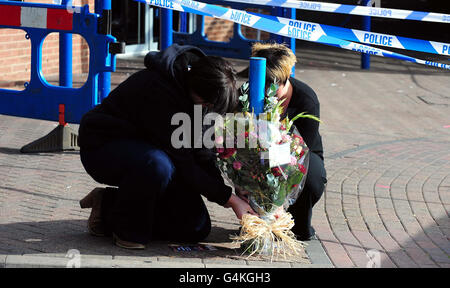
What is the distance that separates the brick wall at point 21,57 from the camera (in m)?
9.97

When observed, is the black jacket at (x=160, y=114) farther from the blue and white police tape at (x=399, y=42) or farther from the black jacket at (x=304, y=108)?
the blue and white police tape at (x=399, y=42)

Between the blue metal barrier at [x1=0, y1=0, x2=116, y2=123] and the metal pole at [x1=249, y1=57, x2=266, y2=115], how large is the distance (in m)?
2.48

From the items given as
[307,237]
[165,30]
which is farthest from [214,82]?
[165,30]

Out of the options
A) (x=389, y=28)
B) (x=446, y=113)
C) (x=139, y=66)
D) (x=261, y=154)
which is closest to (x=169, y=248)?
(x=261, y=154)

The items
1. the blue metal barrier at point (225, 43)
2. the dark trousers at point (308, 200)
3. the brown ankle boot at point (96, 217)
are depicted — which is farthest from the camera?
the blue metal barrier at point (225, 43)

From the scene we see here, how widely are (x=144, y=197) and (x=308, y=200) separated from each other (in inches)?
41.5

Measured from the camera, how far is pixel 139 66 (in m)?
12.3

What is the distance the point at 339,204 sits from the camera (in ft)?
18.7

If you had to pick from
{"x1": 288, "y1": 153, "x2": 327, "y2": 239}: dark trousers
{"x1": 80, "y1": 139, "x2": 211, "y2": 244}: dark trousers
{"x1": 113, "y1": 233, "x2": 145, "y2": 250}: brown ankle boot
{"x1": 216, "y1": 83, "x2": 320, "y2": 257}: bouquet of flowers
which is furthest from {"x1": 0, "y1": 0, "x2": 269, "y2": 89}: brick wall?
{"x1": 216, "y1": 83, "x2": 320, "y2": 257}: bouquet of flowers

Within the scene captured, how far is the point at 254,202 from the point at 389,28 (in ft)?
53.9

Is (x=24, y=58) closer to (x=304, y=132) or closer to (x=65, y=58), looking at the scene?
(x=65, y=58)

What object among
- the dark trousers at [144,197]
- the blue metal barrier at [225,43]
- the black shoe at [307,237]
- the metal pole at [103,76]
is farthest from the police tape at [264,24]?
the blue metal barrier at [225,43]

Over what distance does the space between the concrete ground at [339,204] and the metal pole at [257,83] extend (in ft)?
2.79

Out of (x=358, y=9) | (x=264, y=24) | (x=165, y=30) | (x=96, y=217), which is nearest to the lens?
(x=96, y=217)
